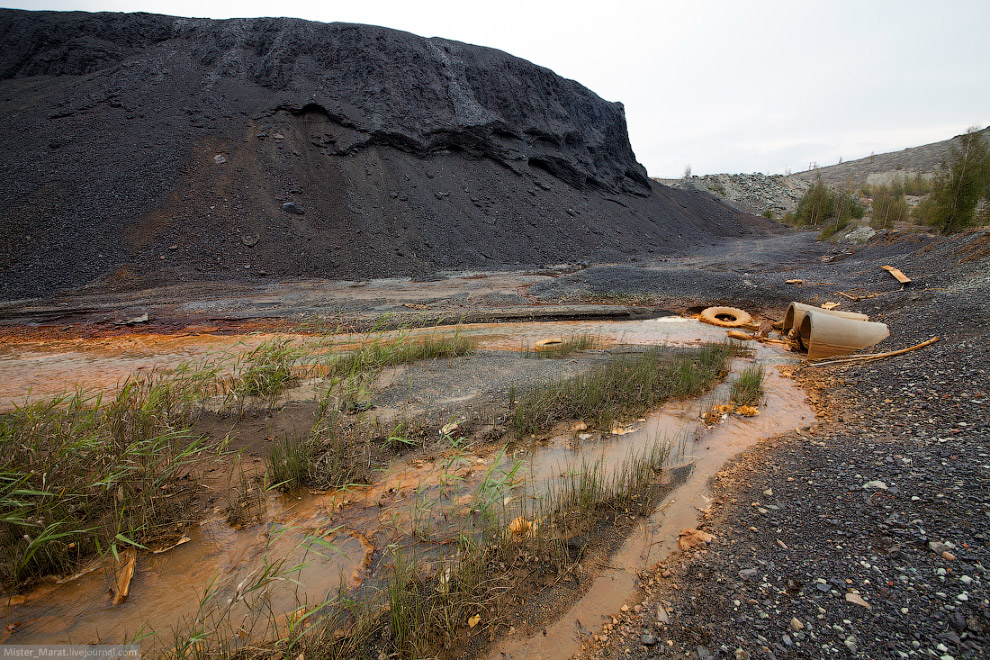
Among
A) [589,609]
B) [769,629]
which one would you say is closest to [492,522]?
[589,609]

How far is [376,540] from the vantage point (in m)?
2.83

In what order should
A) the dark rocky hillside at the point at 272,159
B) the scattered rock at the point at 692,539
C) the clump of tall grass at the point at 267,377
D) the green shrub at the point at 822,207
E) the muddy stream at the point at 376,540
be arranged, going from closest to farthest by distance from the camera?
the muddy stream at the point at 376,540 < the scattered rock at the point at 692,539 < the clump of tall grass at the point at 267,377 < the dark rocky hillside at the point at 272,159 < the green shrub at the point at 822,207

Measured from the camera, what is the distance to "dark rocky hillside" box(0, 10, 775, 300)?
1313cm

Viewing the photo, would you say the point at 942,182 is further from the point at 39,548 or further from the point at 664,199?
the point at 39,548

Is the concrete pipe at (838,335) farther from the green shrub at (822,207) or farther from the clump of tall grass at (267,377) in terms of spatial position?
the green shrub at (822,207)

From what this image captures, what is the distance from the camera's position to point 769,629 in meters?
2.00

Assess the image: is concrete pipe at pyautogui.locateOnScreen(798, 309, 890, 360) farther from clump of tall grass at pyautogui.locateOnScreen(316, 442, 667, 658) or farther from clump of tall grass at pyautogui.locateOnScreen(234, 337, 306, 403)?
clump of tall grass at pyautogui.locateOnScreen(234, 337, 306, 403)

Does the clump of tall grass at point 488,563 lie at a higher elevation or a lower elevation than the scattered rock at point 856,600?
lower

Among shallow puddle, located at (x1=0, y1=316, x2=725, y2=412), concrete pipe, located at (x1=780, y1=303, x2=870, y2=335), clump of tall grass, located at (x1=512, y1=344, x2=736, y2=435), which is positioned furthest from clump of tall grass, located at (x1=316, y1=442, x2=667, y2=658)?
concrete pipe, located at (x1=780, y1=303, x2=870, y2=335)

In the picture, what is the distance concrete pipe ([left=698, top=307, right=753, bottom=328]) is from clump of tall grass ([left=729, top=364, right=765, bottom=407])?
154 inches

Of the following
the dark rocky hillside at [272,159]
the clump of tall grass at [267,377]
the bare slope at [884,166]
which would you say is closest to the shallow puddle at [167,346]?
the clump of tall grass at [267,377]

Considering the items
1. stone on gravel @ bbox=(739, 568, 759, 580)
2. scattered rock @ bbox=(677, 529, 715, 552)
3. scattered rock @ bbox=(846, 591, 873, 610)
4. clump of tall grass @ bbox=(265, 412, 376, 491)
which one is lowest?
scattered rock @ bbox=(677, 529, 715, 552)

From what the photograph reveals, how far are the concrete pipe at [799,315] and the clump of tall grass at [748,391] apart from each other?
92.9 inches

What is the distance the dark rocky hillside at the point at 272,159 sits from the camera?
13133 millimetres
